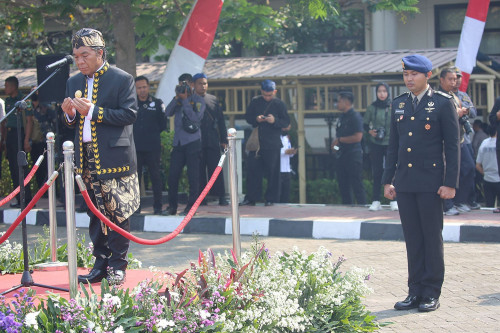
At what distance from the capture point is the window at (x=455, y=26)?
19.2 m

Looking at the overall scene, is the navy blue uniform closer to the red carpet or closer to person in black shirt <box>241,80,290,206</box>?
the red carpet

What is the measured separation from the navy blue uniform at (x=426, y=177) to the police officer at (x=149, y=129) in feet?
17.5

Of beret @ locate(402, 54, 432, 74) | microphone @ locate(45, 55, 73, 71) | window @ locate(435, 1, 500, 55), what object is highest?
window @ locate(435, 1, 500, 55)

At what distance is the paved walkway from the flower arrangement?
361 millimetres

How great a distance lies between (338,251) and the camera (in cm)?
890

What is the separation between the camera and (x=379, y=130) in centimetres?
1137

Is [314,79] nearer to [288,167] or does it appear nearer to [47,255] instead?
[288,167]

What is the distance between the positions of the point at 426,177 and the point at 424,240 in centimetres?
49

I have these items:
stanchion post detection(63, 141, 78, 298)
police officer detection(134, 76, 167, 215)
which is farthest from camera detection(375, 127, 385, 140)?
stanchion post detection(63, 141, 78, 298)

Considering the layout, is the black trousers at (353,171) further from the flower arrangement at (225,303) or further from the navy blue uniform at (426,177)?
the flower arrangement at (225,303)

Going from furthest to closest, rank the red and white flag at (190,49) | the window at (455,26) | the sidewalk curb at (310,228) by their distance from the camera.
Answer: the window at (455,26)
the red and white flag at (190,49)
the sidewalk curb at (310,228)

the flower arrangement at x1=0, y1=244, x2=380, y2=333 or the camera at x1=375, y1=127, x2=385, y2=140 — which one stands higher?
the camera at x1=375, y1=127, x2=385, y2=140

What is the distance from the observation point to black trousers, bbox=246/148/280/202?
470 inches

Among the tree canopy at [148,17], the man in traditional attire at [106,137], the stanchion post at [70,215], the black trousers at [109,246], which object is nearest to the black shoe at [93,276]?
the black trousers at [109,246]
